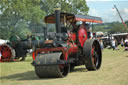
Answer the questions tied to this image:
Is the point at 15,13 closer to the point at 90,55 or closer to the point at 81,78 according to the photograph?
the point at 90,55

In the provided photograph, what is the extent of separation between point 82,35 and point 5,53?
805 centimetres

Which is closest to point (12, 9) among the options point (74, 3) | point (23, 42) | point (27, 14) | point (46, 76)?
point (27, 14)

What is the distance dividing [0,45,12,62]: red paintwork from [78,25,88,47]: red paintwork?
7.36 m

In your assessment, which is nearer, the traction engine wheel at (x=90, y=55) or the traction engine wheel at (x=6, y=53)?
the traction engine wheel at (x=90, y=55)

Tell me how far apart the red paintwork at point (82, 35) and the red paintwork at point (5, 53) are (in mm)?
7359

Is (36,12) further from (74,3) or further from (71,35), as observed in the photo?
(71,35)

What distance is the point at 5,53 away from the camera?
53.0 ft

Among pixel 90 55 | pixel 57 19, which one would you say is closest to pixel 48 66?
pixel 90 55

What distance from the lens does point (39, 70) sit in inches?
290

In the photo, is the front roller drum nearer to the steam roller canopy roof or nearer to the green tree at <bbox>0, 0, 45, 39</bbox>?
the steam roller canopy roof

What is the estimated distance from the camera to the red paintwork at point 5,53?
1581cm

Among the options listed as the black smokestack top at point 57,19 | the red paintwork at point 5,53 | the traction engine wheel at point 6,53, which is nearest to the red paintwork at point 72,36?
the black smokestack top at point 57,19

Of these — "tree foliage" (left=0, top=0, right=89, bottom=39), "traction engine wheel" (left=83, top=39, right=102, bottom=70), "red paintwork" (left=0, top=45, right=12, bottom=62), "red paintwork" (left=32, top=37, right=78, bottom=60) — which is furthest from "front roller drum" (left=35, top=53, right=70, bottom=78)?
"tree foliage" (left=0, top=0, right=89, bottom=39)

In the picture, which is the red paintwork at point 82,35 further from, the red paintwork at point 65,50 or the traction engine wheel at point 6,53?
the traction engine wheel at point 6,53
